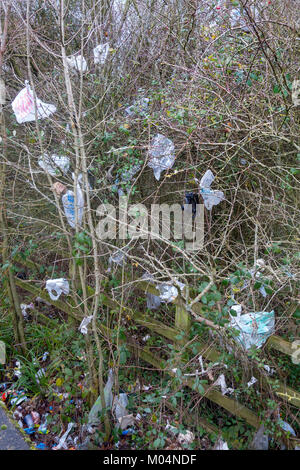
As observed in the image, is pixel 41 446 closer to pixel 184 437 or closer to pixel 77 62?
pixel 184 437

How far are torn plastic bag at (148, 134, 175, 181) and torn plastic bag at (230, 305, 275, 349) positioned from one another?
50.7 inches

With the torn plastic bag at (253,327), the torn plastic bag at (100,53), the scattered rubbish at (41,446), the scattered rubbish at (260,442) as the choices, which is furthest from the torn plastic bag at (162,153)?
the scattered rubbish at (41,446)

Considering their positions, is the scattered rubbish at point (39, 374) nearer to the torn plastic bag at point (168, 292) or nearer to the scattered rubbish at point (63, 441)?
the scattered rubbish at point (63, 441)

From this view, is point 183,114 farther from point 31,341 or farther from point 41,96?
point 31,341

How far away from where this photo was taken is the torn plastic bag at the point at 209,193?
2887 millimetres

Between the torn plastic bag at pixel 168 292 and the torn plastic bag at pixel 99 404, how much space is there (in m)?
0.69

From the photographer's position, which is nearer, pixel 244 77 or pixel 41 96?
pixel 244 77

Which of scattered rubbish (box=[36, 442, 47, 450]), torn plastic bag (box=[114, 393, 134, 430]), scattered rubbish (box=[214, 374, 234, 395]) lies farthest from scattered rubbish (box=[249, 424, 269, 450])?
scattered rubbish (box=[36, 442, 47, 450])

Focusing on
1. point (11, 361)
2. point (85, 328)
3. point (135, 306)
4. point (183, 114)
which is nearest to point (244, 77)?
point (183, 114)

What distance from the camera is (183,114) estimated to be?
280 centimetres

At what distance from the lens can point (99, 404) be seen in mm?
2727

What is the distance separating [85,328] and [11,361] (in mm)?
1426

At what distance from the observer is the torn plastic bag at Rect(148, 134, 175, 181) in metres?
3.00

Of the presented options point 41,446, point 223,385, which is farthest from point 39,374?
point 223,385
